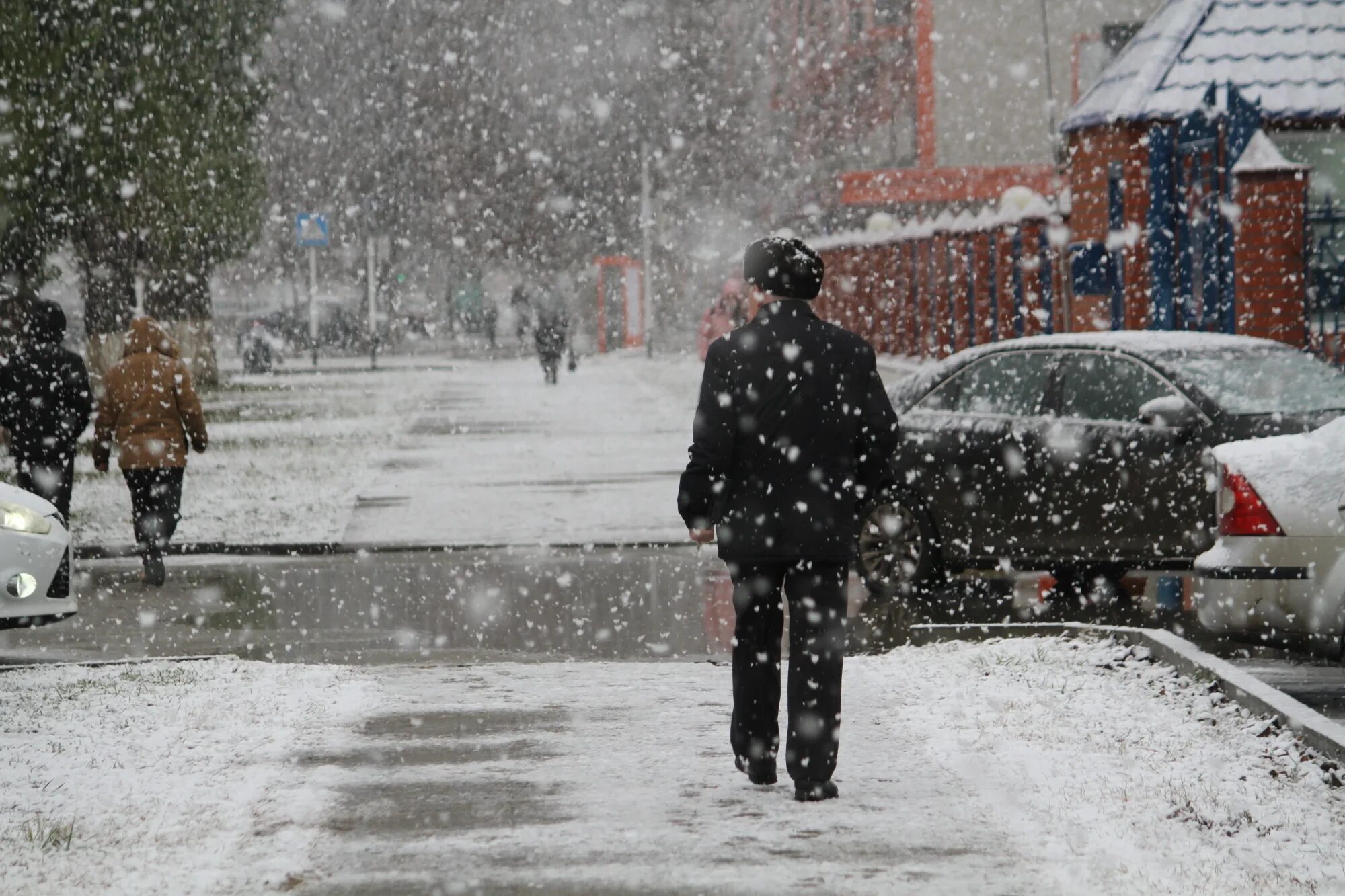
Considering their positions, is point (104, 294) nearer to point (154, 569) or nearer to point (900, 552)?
point (154, 569)

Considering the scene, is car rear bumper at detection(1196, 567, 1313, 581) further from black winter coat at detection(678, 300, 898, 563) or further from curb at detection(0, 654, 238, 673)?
curb at detection(0, 654, 238, 673)

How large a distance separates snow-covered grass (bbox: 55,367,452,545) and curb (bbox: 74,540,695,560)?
4.3 inches

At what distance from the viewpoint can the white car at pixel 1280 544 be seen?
7.88 metres

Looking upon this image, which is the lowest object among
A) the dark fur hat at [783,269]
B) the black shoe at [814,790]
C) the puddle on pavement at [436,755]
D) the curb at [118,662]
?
the curb at [118,662]

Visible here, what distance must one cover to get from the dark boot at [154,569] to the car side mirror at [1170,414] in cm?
593

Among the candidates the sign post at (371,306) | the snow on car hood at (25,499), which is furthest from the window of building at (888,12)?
the snow on car hood at (25,499)

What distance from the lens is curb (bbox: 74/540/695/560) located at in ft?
47.0

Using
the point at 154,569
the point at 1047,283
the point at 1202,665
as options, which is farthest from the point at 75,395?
the point at 1047,283

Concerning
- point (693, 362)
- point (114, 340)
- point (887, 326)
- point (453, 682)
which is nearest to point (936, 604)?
point (453, 682)

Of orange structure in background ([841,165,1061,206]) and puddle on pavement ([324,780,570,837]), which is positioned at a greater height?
orange structure in background ([841,165,1061,206])

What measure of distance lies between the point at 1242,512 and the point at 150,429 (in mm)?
7061

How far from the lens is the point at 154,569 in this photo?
1268 centimetres

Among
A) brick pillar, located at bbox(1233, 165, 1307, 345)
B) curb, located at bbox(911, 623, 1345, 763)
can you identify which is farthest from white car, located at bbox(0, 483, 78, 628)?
brick pillar, located at bbox(1233, 165, 1307, 345)

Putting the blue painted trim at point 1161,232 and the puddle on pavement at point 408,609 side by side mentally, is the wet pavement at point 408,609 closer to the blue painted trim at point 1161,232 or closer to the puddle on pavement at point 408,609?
the puddle on pavement at point 408,609
